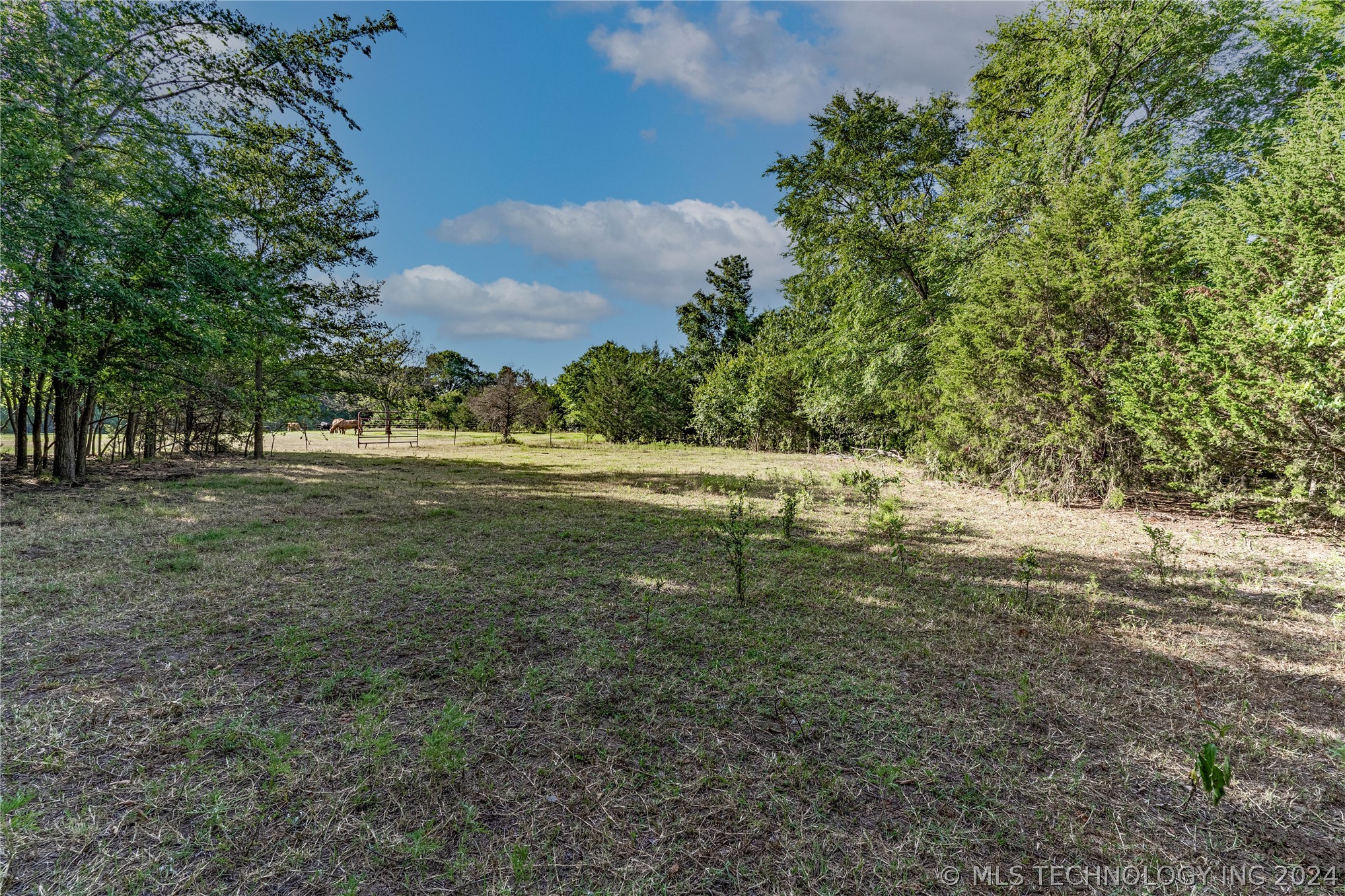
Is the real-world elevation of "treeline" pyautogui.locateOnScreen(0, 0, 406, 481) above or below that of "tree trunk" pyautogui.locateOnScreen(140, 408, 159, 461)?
above

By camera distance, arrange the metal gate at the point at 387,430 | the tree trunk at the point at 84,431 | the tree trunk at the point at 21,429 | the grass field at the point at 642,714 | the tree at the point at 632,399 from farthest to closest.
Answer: the tree at the point at 632,399
the metal gate at the point at 387,430
the tree trunk at the point at 21,429
the tree trunk at the point at 84,431
the grass field at the point at 642,714

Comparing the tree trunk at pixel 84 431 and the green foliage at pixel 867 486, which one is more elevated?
the tree trunk at pixel 84 431

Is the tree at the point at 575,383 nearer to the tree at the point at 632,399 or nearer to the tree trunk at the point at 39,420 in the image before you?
the tree at the point at 632,399

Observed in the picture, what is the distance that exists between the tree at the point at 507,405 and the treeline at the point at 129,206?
688 inches

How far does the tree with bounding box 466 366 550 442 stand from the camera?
96.5ft

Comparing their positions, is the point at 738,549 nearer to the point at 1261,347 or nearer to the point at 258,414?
the point at 1261,347

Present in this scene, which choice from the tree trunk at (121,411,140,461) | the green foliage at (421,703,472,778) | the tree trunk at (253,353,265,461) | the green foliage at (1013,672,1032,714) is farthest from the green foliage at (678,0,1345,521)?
the tree trunk at (121,411,140,461)

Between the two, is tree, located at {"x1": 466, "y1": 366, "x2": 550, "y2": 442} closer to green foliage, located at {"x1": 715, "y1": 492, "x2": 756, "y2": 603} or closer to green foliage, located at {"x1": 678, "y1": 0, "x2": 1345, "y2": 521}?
green foliage, located at {"x1": 678, "y1": 0, "x2": 1345, "y2": 521}

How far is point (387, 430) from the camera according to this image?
104ft

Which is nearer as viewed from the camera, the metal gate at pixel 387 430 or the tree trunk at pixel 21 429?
the tree trunk at pixel 21 429

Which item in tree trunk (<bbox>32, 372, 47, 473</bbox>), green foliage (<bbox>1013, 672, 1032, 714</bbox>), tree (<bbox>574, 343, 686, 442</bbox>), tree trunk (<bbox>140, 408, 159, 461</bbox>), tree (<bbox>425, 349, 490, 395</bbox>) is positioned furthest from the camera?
tree (<bbox>425, 349, 490, 395</bbox>)

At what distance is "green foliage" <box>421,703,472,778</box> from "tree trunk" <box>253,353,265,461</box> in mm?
14170

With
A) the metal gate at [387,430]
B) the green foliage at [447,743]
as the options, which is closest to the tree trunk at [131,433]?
the metal gate at [387,430]

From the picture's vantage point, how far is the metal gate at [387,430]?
28281 millimetres
